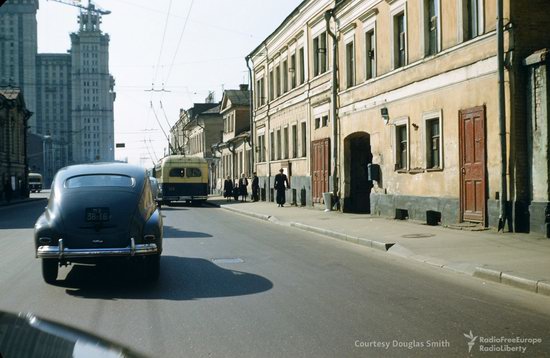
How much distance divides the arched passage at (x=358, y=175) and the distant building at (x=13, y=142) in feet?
133

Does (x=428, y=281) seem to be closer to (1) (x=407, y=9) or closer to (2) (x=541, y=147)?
(2) (x=541, y=147)

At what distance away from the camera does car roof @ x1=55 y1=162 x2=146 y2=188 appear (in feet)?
32.1

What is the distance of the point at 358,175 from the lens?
26.1m

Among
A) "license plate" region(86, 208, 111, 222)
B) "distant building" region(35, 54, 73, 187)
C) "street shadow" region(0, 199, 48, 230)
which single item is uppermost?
"distant building" region(35, 54, 73, 187)

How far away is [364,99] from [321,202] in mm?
6744

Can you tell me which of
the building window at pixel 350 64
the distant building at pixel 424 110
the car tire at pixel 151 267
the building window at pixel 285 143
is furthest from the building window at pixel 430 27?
the building window at pixel 285 143

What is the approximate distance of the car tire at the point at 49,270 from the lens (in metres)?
9.04

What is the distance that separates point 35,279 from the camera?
31.4 feet

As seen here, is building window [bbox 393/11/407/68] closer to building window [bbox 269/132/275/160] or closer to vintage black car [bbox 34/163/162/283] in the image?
vintage black car [bbox 34/163/162/283]

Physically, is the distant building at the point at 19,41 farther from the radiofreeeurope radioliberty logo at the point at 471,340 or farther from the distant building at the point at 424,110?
the radiofreeeurope radioliberty logo at the point at 471,340

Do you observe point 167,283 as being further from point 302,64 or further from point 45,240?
point 302,64

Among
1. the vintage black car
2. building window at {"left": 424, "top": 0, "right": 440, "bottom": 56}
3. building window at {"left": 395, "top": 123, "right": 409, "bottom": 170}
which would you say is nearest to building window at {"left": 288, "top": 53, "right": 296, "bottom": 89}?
building window at {"left": 395, "top": 123, "right": 409, "bottom": 170}

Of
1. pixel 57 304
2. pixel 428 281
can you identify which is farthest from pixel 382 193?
pixel 57 304

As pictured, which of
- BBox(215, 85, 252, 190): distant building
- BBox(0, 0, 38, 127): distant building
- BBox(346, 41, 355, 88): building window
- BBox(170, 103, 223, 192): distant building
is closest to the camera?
BBox(346, 41, 355, 88): building window
